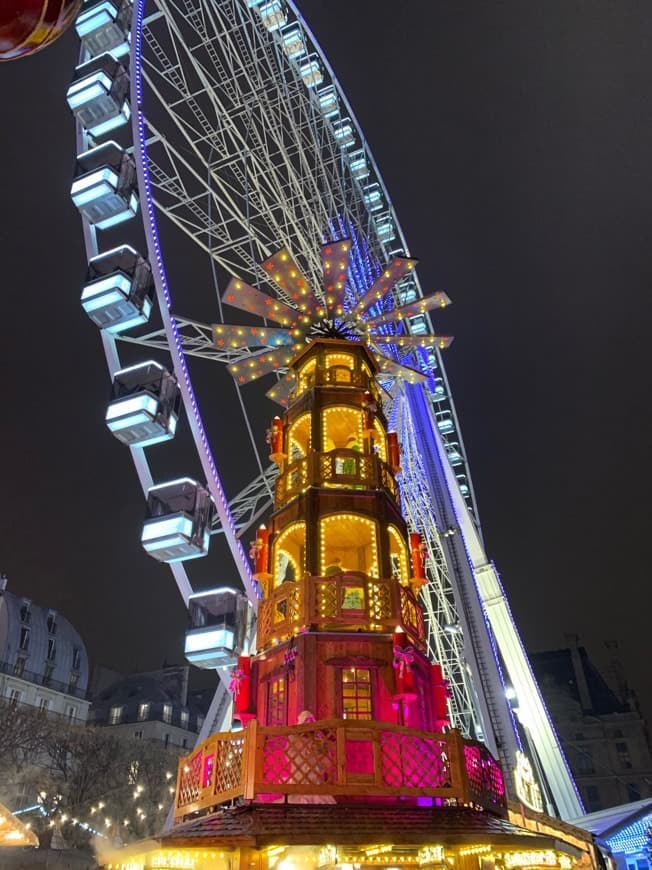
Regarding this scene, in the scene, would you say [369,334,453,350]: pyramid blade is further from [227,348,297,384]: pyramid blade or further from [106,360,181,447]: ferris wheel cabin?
[106,360,181,447]: ferris wheel cabin

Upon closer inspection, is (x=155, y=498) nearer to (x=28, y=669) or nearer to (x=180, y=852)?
(x=180, y=852)

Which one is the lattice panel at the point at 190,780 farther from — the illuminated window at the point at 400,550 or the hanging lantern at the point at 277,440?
the hanging lantern at the point at 277,440

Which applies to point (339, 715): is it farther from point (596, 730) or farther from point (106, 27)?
point (596, 730)

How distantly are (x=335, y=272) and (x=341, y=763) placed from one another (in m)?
11.6

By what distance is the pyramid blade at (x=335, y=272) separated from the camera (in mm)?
16422

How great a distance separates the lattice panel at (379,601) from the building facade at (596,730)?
48166mm

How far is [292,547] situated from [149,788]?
114ft

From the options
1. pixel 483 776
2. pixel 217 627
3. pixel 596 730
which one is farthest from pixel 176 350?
pixel 596 730

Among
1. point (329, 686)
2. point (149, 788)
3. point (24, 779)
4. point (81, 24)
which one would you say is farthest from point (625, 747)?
point (81, 24)

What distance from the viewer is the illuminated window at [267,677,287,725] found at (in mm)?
10672

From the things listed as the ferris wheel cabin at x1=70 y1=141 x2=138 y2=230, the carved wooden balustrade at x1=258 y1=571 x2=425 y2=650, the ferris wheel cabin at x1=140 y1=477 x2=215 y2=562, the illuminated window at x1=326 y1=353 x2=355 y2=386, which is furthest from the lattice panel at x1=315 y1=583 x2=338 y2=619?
the ferris wheel cabin at x1=70 y1=141 x2=138 y2=230

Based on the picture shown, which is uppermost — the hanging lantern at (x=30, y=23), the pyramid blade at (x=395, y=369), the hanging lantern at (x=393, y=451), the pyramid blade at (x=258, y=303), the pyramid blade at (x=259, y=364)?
the pyramid blade at (x=258, y=303)

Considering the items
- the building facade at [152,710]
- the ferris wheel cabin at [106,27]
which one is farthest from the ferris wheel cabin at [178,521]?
the building facade at [152,710]

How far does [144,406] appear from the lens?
18.9 meters
